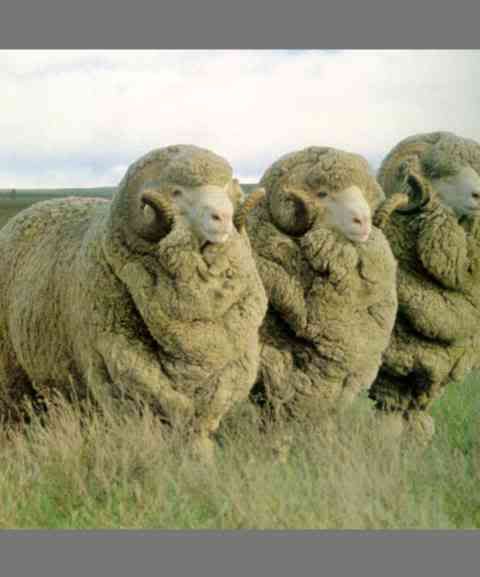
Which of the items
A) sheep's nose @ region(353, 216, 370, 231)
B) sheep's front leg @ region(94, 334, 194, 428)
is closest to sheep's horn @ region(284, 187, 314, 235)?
sheep's nose @ region(353, 216, 370, 231)

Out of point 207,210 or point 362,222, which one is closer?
point 207,210

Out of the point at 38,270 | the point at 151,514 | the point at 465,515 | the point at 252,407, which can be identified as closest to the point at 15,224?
the point at 38,270

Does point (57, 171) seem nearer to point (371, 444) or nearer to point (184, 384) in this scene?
point (184, 384)

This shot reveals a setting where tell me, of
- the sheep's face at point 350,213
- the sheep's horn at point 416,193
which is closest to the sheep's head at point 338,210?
the sheep's face at point 350,213

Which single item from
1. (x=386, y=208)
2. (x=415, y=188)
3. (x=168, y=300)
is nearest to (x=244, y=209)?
(x=168, y=300)

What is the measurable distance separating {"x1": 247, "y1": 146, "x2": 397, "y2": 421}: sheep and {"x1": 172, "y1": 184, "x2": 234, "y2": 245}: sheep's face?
99 cm

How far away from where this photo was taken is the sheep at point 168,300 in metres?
6.56

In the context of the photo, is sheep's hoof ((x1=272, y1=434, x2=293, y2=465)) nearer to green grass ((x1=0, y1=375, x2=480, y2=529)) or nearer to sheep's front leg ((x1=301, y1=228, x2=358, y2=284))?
green grass ((x1=0, y1=375, x2=480, y2=529))

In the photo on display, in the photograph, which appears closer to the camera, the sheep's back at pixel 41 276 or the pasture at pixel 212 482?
the pasture at pixel 212 482

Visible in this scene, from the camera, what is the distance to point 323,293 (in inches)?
295

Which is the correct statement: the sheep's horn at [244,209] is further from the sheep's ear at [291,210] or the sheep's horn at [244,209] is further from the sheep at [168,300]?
the sheep's ear at [291,210]

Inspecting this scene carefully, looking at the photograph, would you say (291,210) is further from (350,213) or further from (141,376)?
(141,376)

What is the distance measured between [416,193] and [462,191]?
28 cm

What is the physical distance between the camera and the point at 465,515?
6668mm
